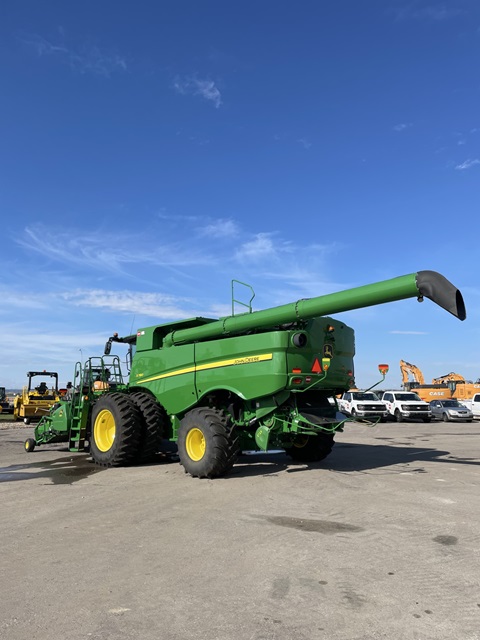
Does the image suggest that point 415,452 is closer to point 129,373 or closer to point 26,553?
point 129,373

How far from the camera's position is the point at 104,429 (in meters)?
11.4

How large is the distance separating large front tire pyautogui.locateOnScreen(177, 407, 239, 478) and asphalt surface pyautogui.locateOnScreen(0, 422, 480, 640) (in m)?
0.26

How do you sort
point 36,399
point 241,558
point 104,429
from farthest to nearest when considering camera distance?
point 36,399, point 104,429, point 241,558

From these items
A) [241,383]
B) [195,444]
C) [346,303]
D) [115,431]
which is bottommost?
[195,444]

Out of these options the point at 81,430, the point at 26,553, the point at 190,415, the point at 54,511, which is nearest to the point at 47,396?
the point at 81,430

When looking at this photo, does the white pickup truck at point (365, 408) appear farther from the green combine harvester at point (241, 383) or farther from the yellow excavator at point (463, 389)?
the green combine harvester at point (241, 383)

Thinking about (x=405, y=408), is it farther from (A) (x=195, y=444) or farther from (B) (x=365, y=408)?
(A) (x=195, y=444)

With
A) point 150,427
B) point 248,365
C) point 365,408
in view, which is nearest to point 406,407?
point 365,408

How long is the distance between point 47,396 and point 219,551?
22.5 m

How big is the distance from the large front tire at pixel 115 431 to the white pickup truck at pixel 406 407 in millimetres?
22039

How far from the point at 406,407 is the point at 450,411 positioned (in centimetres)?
283

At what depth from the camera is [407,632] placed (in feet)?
11.3

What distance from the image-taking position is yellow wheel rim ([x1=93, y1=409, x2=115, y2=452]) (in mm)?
11297

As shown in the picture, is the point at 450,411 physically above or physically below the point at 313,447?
above
